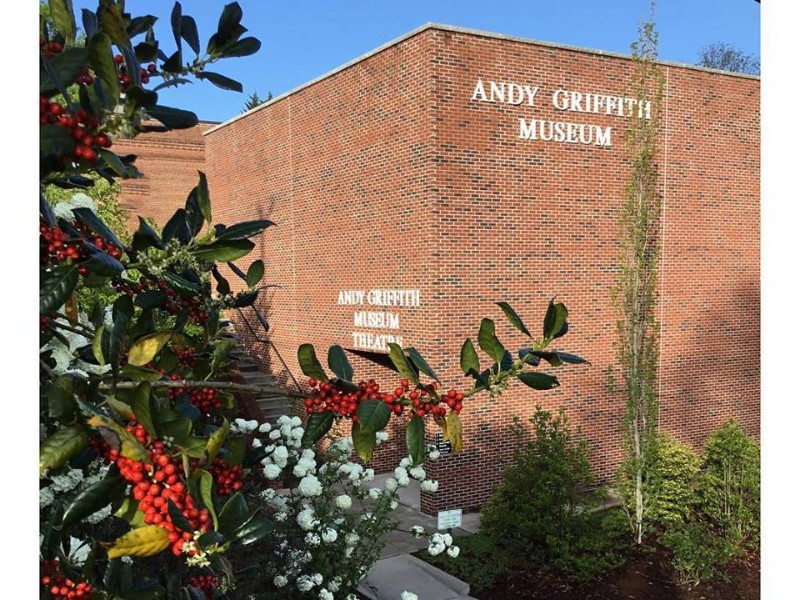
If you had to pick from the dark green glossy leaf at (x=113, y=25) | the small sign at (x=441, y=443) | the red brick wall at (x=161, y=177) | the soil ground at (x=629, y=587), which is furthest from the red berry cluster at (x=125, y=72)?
the red brick wall at (x=161, y=177)

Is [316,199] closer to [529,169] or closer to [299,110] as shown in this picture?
[299,110]

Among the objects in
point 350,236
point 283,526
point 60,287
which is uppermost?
point 350,236

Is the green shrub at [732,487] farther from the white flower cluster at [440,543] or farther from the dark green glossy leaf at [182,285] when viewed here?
the dark green glossy leaf at [182,285]

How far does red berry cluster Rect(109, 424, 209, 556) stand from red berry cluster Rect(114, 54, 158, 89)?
87cm

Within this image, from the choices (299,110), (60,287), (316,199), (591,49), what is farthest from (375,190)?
(60,287)

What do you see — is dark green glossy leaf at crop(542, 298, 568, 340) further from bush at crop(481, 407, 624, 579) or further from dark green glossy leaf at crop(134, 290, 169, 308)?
bush at crop(481, 407, 624, 579)

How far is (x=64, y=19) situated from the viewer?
5.61 feet

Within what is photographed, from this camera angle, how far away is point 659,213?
1228 cm

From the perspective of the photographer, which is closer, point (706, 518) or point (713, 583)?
point (713, 583)

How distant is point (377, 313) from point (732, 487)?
19.2 feet

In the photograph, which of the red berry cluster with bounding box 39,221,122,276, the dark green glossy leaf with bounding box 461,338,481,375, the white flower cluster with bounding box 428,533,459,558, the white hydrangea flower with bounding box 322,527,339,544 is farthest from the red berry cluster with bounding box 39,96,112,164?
the white flower cluster with bounding box 428,533,459,558

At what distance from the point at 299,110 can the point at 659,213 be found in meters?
6.87

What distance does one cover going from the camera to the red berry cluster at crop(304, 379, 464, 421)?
1.77 metres
